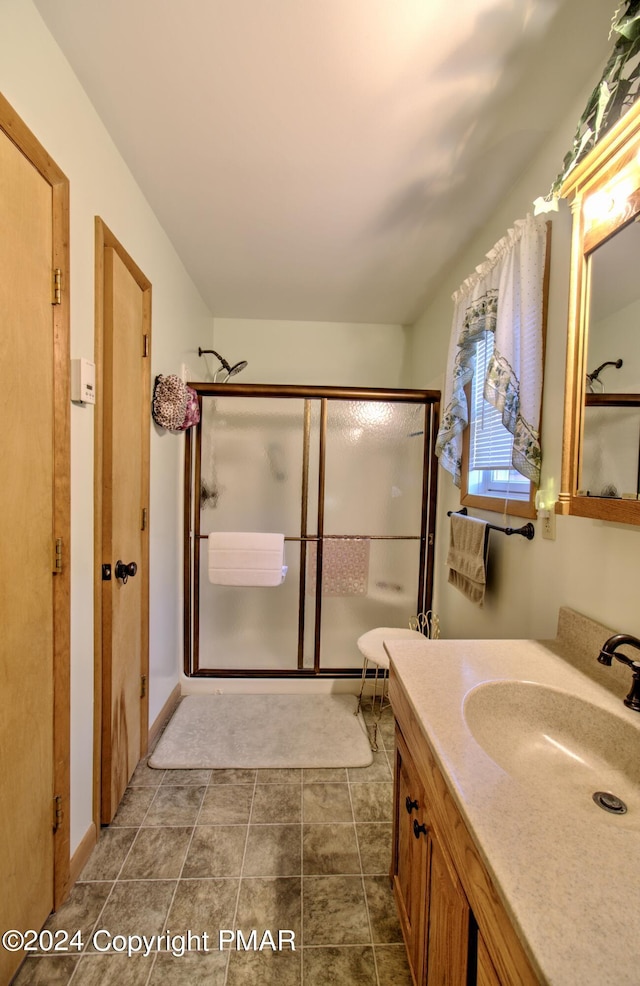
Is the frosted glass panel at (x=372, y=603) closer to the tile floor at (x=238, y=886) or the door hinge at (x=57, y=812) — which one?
the tile floor at (x=238, y=886)

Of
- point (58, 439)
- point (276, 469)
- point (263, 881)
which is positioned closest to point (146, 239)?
point (58, 439)

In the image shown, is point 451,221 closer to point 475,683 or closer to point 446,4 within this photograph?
point 446,4

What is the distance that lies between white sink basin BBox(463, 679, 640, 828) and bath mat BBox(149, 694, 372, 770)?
1.17 meters

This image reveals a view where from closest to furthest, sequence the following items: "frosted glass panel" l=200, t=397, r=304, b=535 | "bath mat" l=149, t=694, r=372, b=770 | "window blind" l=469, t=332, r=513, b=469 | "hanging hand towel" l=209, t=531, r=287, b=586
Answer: "window blind" l=469, t=332, r=513, b=469 → "bath mat" l=149, t=694, r=372, b=770 → "hanging hand towel" l=209, t=531, r=287, b=586 → "frosted glass panel" l=200, t=397, r=304, b=535

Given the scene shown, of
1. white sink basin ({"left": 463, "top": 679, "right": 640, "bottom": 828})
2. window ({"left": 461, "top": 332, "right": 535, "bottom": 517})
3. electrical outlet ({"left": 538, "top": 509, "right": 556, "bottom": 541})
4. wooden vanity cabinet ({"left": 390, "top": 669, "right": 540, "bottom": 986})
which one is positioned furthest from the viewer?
window ({"left": 461, "top": 332, "right": 535, "bottom": 517})

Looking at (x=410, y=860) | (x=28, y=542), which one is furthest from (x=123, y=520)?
(x=410, y=860)

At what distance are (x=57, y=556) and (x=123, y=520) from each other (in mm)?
404

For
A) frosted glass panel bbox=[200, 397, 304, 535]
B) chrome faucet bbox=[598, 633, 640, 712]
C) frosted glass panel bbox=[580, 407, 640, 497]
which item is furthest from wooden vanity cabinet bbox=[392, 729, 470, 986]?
frosted glass panel bbox=[200, 397, 304, 535]

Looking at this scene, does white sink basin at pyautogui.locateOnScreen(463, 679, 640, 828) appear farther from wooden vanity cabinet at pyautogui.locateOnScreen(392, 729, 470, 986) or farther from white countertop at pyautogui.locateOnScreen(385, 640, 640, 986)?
wooden vanity cabinet at pyautogui.locateOnScreen(392, 729, 470, 986)

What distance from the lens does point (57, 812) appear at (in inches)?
44.6

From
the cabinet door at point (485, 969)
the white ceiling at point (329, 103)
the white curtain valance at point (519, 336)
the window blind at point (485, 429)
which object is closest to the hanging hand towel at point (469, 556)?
the window blind at point (485, 429)

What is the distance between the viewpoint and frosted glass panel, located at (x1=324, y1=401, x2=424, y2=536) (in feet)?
7.77

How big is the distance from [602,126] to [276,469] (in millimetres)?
1880
